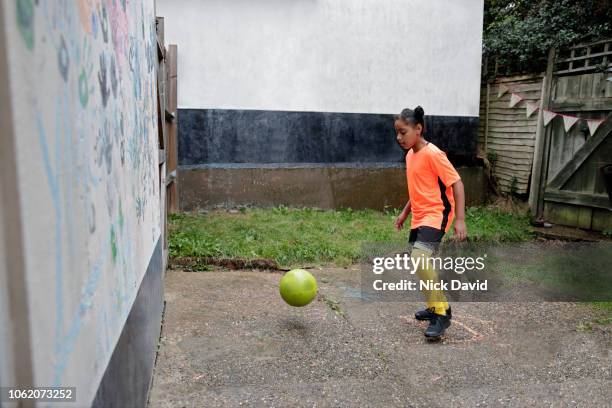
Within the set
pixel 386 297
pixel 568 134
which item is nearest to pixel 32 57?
pixel 386 297

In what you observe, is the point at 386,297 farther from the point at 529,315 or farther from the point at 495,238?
the point at 495,238

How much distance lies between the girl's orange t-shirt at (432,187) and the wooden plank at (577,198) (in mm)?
4238

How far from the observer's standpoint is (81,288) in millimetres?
1382

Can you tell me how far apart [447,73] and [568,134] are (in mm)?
2296

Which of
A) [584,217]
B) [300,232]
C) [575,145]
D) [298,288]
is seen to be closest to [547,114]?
[575,145]

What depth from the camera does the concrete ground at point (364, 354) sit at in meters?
2.92

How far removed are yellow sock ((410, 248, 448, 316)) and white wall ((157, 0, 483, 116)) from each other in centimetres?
506

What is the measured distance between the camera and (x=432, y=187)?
154 inches

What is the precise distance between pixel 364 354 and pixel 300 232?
3.48m

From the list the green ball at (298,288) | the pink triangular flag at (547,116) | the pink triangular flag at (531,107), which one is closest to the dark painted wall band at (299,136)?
the pink triangular flag at (531,107)

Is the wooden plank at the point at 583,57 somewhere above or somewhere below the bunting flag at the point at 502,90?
above

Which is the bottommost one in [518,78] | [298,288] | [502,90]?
[298,288]

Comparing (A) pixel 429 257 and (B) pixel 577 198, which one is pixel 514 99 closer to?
(B) pixel 577 198

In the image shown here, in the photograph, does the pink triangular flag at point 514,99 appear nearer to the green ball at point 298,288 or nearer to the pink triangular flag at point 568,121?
the pink triangular flag at point 568,121
